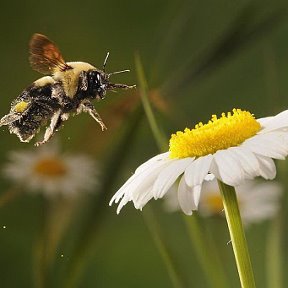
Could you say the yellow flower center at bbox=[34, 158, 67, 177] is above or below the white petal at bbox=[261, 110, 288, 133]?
below

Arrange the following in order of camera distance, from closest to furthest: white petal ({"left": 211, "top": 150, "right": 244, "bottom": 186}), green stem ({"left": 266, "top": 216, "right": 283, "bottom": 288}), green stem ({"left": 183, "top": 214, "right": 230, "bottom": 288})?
white petal ({"left": 211, "top": 150, "right": 244, "bottom": 186}) < green stem ({"left": 183, "top": 214, "right": 230, "bottom": 288}) < green stem ({"left": 266, "top": 216, "right": 283, "bottom": 288})

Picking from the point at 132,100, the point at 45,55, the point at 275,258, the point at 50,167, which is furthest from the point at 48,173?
the point at 45,55

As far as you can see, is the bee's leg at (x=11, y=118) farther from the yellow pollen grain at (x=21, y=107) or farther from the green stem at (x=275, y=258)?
the green stem at (x=275, y=258)

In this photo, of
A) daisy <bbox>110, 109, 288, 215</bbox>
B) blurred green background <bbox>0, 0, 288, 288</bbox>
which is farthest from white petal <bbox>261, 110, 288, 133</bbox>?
blurred green background <bbox>0, 0, 288, 288</bbox>

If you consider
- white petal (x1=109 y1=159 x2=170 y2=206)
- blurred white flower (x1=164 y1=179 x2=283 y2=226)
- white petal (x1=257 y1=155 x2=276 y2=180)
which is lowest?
blurred white flower (x1=164 y1=179 x2=283 y2=226)

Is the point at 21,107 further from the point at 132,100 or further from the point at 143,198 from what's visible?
the point at 132,100

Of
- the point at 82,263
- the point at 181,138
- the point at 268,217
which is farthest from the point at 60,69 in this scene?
the point at 268,217

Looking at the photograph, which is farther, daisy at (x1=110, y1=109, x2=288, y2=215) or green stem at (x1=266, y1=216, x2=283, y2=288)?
green stem at (x1=266, y1=216, x2=283, y2=288)

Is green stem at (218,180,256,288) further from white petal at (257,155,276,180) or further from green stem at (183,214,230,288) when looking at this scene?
green stem at (183,214,230,288)
